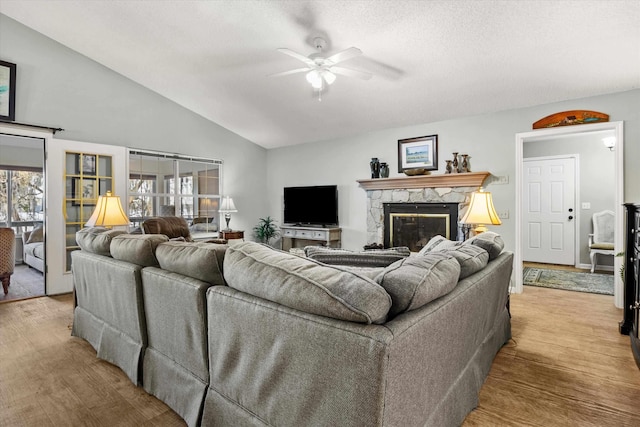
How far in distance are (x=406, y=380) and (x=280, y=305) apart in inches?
19.2

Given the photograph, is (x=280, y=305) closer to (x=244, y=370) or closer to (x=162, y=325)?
(x=244, y=370)

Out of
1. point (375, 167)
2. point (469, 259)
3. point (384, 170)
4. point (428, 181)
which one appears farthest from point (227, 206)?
point (469, 259)

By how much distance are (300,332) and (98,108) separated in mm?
5104

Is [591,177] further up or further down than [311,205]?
further up

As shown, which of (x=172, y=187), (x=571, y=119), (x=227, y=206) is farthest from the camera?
(x=227, y=206)

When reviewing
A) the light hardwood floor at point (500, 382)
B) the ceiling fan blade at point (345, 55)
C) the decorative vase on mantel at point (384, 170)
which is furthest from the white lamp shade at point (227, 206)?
the ceiling fan blade at point (345, 55)

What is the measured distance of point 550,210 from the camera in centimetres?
623

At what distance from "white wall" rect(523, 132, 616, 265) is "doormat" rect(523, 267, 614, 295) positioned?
846 mm

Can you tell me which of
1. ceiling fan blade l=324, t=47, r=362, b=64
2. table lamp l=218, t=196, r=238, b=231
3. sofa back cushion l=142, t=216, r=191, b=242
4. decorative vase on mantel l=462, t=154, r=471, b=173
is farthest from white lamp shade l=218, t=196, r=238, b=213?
decorative vase on mantel l=462, t=154, r=471, b=173

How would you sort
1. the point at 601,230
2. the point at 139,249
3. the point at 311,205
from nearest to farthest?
the point at 139,249
the point at 601,230
the point at 311,205

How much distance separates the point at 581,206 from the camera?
19.4ft

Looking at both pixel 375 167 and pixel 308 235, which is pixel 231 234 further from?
pixel 375 167

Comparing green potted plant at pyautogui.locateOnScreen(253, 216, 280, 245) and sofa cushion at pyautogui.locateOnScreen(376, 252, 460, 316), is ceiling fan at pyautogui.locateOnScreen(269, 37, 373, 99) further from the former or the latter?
green potted plant at pyautogui.locateOnScreen(253, 216, 280, 245)

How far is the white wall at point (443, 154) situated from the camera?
146 inches
